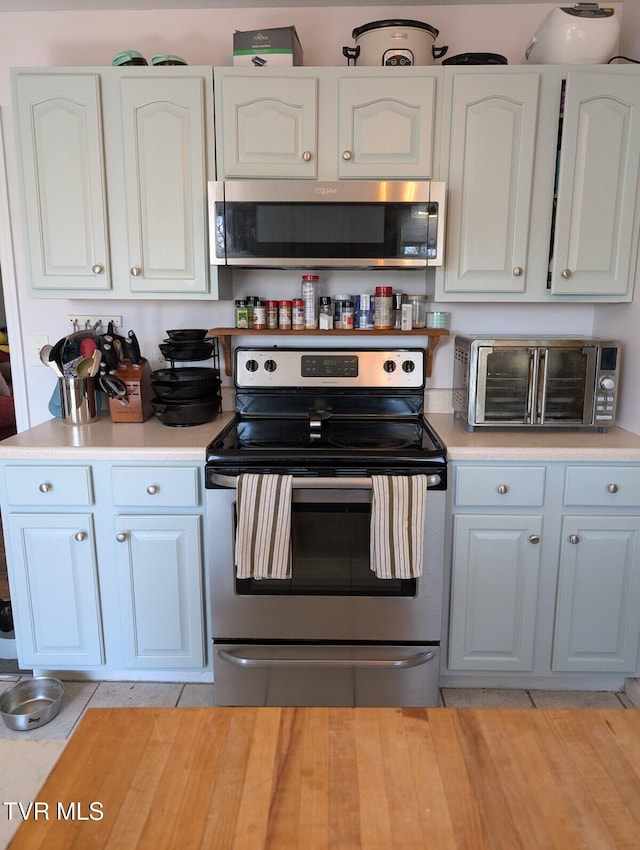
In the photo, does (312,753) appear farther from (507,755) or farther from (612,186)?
(612,186)

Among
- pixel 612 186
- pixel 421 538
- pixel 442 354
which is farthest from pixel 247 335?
pixel 612 186

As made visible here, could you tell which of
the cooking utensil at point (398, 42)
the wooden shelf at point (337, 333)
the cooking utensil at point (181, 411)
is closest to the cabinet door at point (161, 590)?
the cooking utensil at point (181, 411)

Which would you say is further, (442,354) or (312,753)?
(442,354)

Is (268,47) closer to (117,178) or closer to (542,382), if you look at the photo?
(117,178)

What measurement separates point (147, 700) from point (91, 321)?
1.51 metres

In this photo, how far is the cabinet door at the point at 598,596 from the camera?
2.06 meters

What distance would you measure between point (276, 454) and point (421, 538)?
0.53 metres

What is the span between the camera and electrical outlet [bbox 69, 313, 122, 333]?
2.56 m

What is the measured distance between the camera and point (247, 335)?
2395mm

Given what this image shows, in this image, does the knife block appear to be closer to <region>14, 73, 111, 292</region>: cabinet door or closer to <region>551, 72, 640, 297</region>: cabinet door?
<region>14, 73, 111, 292</region>: cabinet door

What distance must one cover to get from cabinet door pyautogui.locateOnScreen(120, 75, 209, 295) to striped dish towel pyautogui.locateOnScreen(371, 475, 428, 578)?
102 cm

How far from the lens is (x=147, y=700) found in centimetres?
218

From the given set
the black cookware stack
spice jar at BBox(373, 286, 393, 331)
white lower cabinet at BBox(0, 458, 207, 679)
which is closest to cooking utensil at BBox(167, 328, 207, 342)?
the black cookware stack

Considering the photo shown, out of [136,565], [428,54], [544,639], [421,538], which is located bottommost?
[544,639]
